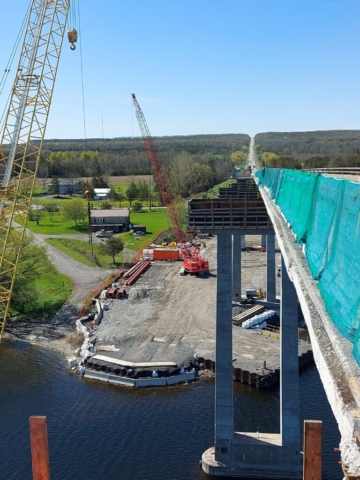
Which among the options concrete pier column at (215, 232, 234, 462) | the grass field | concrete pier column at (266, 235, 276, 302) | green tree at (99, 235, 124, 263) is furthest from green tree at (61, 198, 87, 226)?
concrete pier column at (215, 232, 234, 462)

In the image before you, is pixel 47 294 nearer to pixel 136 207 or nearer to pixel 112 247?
pixel 112 247

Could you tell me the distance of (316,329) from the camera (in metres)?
5.96

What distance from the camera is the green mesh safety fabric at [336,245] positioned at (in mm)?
5266

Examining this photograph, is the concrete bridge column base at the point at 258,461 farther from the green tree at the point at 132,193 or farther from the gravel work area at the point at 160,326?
the green tree at the point at 132,193

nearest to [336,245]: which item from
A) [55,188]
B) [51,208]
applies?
[51,208]

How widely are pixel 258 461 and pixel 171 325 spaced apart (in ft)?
50.5

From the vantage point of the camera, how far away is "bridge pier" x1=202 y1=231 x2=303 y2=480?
17203 mm

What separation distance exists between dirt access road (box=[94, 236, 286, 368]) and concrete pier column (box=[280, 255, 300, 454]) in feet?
30.2

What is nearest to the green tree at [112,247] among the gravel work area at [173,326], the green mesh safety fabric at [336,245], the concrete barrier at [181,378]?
the gravel work area at [173,326]

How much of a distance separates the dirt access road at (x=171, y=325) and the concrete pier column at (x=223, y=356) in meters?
8.84

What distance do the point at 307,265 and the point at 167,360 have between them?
19954mm

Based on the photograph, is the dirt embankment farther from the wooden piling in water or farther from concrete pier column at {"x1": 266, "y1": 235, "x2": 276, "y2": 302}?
the wooden piling in water

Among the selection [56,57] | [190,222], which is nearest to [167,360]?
[190,222]

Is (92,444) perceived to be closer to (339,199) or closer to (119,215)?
(339,199)
